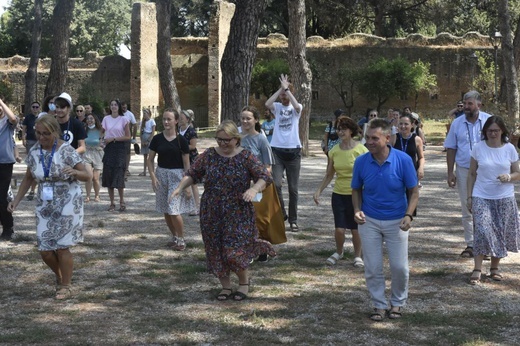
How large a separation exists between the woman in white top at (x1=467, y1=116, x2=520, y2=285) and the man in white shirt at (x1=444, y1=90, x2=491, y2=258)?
79 cm

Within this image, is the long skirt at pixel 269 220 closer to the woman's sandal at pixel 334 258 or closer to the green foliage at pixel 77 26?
the woman's sandal at pixel 334 258

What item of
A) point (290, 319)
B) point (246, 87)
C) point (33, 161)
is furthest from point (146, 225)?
point (290, 319)

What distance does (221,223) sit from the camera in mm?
6891

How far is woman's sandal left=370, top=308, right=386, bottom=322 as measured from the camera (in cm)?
630

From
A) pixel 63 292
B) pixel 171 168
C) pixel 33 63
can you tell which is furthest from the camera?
pixel 33 63

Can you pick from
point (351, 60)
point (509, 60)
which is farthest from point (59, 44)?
point (351, 60)

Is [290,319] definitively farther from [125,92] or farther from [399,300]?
[125,92]

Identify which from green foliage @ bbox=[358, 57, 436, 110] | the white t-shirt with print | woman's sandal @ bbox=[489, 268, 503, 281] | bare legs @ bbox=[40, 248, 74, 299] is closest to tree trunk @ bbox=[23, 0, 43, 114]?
green foliage @ bbox=[358, 57, 436, 110]

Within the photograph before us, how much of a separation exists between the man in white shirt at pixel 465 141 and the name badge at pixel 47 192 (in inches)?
157

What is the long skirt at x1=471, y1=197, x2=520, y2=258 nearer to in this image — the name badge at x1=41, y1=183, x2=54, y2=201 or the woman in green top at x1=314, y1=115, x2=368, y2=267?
the woman in green top at x1=314, y1=115, x2=368, y2=267

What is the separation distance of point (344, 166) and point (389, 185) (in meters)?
2.11

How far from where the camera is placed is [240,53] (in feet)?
42.6

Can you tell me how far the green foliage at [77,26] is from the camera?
2143 inches

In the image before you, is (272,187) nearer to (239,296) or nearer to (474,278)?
(239,296)
